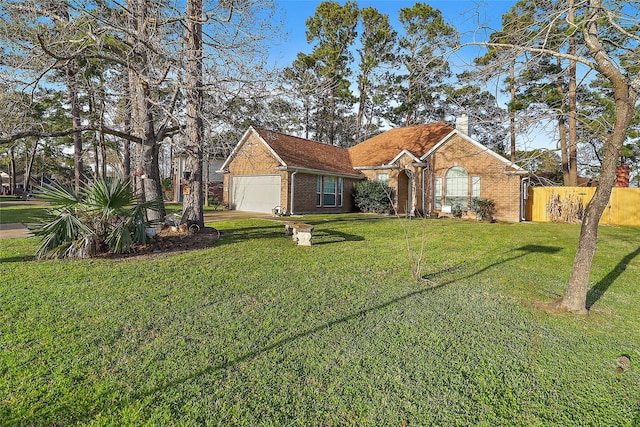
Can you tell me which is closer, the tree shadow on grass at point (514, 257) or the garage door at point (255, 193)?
the tree shadow on grass at point (514, 257)

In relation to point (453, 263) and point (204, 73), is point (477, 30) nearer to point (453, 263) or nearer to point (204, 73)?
point (453, 263)

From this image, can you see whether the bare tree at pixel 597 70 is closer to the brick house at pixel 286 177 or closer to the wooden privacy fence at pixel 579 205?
the brick house at pixel 286 177

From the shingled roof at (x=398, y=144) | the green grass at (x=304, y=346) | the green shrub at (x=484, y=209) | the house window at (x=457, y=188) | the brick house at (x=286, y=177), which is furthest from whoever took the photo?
the shingled roof at (x=398, y=144)

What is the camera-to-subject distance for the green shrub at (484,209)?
57.9 feet

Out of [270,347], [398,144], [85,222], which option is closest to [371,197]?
[398,144]

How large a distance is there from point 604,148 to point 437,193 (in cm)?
1559

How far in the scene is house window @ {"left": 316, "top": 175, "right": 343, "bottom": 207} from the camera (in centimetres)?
1981

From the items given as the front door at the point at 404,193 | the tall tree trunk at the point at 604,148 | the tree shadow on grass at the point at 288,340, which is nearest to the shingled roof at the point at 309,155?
the front door at the point at 404,193

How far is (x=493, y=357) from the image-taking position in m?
3.42

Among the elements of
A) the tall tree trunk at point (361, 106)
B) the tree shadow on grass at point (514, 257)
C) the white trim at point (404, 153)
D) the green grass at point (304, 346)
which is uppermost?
the tall tree trunk at point (361, 106)

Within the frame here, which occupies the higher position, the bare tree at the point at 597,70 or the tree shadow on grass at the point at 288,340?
the bare tree at the point at 597,70

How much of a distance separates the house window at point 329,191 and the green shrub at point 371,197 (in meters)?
1.26

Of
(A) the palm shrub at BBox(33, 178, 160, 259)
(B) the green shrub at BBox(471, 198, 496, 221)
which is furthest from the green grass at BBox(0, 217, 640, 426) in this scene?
(B) the green shrub at BBox(471, 198, 496, 221)

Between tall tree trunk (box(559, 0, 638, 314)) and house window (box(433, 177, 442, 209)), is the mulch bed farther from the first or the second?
house window (box(433, 177, 442, 209))
